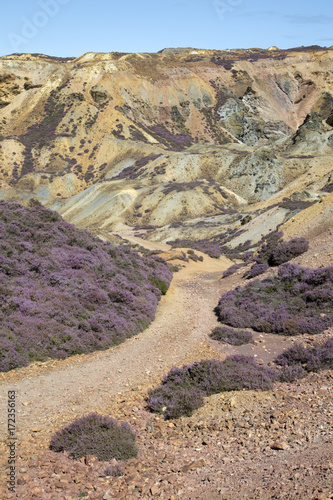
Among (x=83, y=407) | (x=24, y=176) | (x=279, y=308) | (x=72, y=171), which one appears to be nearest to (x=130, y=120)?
(x=72, y=171)

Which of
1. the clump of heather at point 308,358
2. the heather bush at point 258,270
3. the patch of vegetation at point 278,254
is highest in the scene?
the patch of vegetation at point 278,254

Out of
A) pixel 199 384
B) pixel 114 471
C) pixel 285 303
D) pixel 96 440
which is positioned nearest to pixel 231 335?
pixel 285 303

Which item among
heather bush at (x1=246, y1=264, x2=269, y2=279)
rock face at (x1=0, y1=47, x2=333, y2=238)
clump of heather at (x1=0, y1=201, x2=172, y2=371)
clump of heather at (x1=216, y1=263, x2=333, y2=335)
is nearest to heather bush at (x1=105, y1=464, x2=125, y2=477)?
clump of heather at (x1=0, y1=201, x2=172, y2=371)

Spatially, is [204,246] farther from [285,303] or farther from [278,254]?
[285,303]

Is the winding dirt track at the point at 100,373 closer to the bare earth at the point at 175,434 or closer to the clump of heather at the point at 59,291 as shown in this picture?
the bare earth at the point at 175,434

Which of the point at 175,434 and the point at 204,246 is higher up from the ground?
the point at 204,246

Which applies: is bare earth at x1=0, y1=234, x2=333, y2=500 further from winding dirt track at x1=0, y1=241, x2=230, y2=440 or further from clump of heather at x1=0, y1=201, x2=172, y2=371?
clump of heather at x1=0, y1=201, x2=172, y2=371

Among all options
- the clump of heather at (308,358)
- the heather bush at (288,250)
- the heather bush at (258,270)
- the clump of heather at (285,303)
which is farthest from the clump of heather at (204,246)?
Result: the clump of heather at (308,358)
